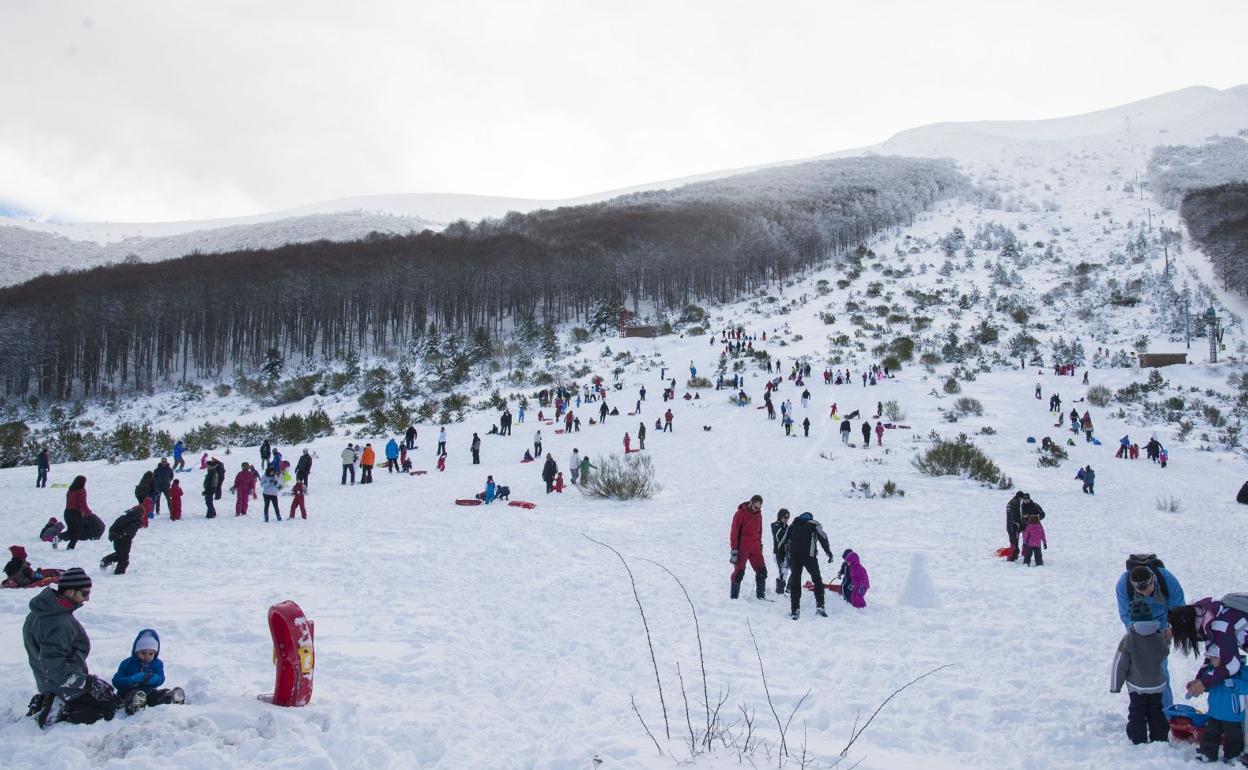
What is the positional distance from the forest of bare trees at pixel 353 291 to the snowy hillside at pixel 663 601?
3986cm

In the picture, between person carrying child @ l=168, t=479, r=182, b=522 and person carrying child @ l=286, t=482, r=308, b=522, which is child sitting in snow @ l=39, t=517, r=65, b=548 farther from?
person carrying child @ l=286, t=482, r=308, b=522

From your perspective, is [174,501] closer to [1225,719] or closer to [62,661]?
[62,661]

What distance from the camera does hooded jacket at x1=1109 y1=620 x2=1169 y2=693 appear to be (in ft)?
13.7

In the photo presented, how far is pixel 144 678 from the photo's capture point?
14.4 feet

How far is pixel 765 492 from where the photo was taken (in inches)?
672

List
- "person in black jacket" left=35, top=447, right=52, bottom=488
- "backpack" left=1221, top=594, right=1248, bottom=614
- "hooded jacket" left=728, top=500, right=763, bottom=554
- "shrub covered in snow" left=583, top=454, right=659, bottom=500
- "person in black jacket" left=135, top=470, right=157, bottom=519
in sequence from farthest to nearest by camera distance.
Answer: "person in black jacket" left=35, top=447, right=52, bottom=488
"shrub covered in snow" left=583, top=454, right=659, bottom=500
"person in black jacket" left=135, top=470, right=157, bottom=519
"hooded jacket" left=728, top=500, right=763, bottom=554
"backpack" left=1221, top=594, right=1248, bottom=614

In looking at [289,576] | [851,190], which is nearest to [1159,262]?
[851,190]

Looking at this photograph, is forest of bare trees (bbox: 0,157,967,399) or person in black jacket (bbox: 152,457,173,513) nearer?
person in black jacket (bbox: 152,457,173,513)

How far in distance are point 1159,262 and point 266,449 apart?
71.8 metres

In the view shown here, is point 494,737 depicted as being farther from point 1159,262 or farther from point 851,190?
point 851,190

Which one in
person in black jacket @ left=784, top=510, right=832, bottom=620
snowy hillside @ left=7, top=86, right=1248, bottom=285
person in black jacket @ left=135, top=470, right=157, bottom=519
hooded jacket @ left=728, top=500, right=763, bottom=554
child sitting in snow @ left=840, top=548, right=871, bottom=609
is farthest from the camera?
snowy hillside @ left=7, top=86, right=1248, bottom=285

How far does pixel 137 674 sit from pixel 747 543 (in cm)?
619

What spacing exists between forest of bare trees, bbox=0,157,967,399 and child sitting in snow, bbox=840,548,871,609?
59.9 metres

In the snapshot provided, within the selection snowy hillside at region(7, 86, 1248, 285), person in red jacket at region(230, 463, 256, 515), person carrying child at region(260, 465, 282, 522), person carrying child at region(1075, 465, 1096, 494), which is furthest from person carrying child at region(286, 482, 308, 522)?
snowy hillside at region(7, 86, 1248, 285)
